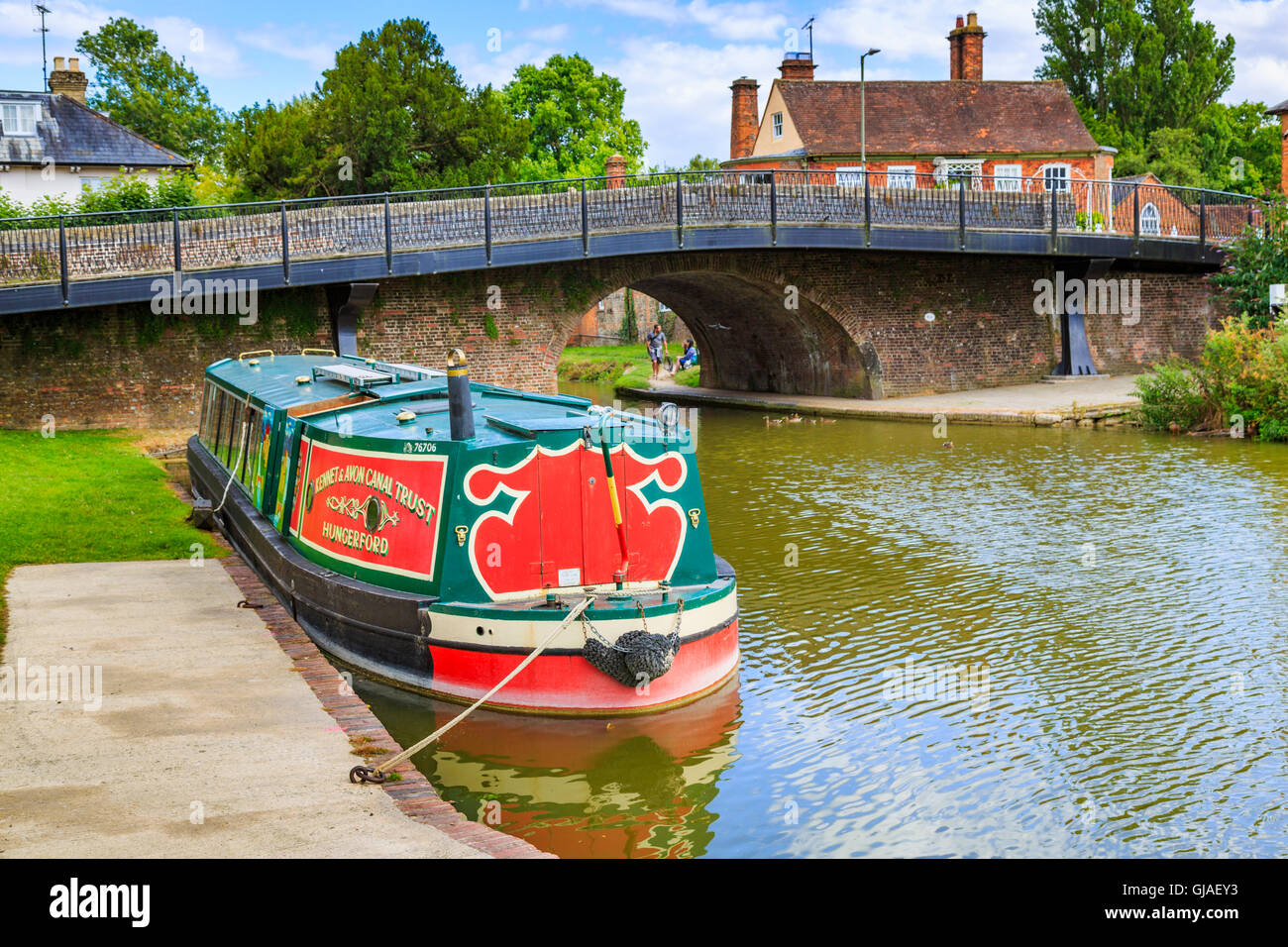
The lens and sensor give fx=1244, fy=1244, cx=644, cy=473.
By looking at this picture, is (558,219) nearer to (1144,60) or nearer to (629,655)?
(629,655)

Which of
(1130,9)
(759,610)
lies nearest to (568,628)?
(759,610)

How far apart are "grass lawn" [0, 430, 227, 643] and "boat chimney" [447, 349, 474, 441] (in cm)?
293

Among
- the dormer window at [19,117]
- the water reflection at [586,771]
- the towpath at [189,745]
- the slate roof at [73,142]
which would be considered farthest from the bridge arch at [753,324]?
the dormer window at [19,117]

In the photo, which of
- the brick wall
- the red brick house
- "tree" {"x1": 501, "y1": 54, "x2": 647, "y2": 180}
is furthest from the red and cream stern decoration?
"tree" {"x1": 501, "y1": 54, "x2": 647, "y2": 180}

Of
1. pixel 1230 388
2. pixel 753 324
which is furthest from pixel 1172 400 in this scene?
pixel 753 324

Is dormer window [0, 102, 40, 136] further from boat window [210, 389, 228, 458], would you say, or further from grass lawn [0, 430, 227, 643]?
boat window [210, 389, 228, 458]

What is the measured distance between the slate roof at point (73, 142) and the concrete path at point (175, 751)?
28391mm

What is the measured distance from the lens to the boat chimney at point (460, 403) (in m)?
7.05

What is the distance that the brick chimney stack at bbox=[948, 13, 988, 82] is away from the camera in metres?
38.1

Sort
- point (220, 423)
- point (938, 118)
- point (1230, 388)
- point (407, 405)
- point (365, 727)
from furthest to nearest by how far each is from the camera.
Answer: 1. point (938, 118)
2. point (1230, 388)
3. point (220, 423)
4. point (407, 405)
5. point (365, 727)

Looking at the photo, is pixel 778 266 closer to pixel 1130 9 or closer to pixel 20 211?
pixel 20 211

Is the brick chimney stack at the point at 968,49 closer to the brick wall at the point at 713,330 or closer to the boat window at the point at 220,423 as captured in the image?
the brick wall at the point at 713,330

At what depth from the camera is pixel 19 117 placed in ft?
108

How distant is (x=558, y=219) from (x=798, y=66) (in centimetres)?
2219
